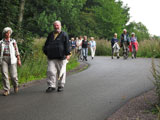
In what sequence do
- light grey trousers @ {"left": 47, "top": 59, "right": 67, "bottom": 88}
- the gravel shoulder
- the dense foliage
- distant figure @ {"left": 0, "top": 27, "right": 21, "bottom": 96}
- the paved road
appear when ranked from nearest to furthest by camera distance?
the gravel shoulder, the paved road, distant figure @ {"left": 0, "top": 27, "right": 21, "bottom": 96}, light grey trousers @ {"left": 47, "top": 59, "right": 67, "bottom": 88}, the dense foliage

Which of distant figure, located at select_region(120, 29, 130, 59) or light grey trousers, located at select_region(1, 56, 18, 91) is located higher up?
distant figure, located at select_region(120, 29, 130, 59)

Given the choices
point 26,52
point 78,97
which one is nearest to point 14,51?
point 78,97

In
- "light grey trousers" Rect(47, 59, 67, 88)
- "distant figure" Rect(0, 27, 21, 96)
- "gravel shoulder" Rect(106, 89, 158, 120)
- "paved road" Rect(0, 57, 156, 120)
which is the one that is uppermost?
"distant figure" Rect(0, 27, 21, 96)

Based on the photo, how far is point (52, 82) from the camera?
9.06 meters

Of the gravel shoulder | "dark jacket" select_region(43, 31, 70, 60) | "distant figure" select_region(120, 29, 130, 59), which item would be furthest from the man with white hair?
"distant figure" select_region(120, 29, 130, 59)

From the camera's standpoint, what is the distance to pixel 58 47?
8.94m

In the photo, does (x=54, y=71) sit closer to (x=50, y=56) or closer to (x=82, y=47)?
(x=50, y=56)

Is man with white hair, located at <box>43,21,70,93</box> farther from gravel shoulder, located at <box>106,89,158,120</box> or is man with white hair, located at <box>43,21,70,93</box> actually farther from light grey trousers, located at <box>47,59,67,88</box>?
gravel shoulder, located at <box>106,89,158,120</box>

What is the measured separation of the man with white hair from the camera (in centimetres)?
896

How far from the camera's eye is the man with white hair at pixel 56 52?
8.96 meters

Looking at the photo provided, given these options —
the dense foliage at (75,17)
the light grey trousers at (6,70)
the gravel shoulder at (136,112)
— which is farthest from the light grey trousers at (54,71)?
the dense foliage at (75,17)

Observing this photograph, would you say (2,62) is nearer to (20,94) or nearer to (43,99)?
(20,94)

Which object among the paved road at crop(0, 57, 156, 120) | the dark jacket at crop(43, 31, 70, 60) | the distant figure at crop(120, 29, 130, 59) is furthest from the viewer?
the distant figure at crop(120, 29, 130, 59)

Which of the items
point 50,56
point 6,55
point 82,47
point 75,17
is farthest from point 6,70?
point 75,17
